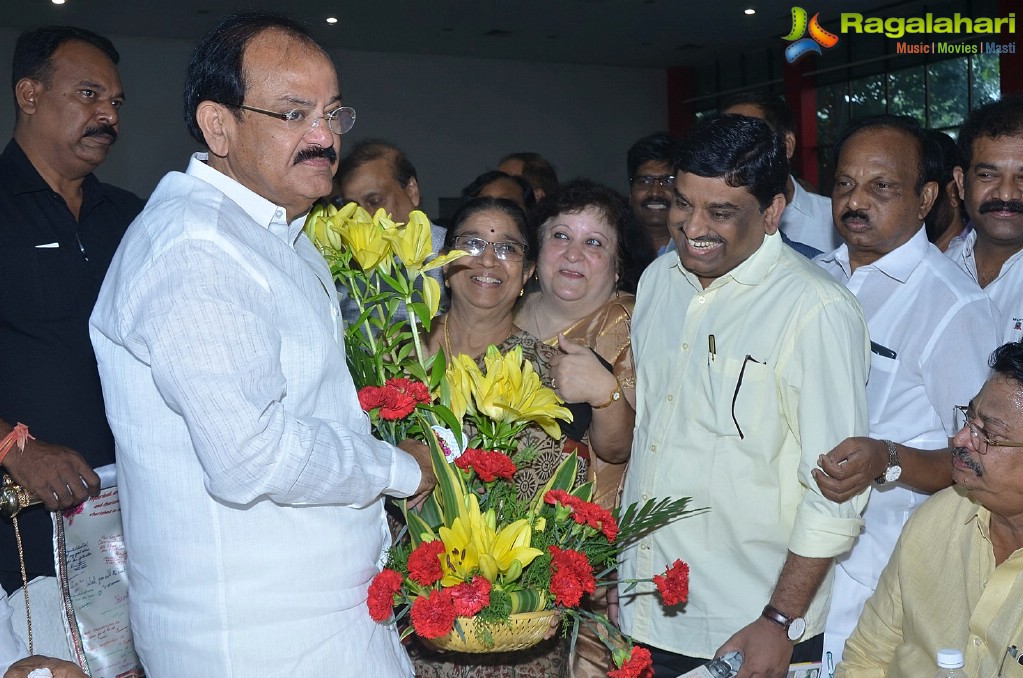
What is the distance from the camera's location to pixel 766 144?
6.94ft

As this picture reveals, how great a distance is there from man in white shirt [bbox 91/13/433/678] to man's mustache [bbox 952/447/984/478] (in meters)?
1.01

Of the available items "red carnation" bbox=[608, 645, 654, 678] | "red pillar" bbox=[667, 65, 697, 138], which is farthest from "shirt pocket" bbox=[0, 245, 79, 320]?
"red pillar" bbox=[667, 65, 697, 138]

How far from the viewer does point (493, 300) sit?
263 centimetres

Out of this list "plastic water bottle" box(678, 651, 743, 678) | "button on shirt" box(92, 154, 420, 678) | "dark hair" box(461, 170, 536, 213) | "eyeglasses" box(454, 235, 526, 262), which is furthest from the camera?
"dark hair" box(461, 170, 536, 213)

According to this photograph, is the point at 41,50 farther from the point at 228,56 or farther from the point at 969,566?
the point at 969,566

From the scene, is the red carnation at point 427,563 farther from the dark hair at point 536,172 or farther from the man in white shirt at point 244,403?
the dark hair at point 536,172

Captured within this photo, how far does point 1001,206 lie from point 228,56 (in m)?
2.14

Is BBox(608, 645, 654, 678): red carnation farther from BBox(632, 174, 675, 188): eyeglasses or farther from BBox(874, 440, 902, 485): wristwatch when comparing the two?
BBox(632, 174, 675, 188): eyeglasses

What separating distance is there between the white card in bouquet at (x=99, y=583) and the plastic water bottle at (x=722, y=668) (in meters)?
1.21

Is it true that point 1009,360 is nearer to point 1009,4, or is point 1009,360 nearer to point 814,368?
point 814,368

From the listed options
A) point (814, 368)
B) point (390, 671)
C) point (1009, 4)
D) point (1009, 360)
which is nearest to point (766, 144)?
point (814, 368)

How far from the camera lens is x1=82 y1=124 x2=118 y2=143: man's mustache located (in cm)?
280

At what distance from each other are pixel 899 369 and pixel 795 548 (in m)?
0.64

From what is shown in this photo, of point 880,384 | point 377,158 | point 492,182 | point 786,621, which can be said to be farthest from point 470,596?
point 377,158
